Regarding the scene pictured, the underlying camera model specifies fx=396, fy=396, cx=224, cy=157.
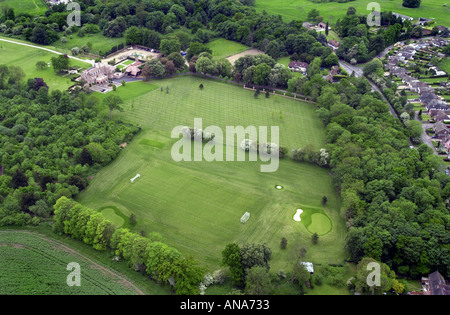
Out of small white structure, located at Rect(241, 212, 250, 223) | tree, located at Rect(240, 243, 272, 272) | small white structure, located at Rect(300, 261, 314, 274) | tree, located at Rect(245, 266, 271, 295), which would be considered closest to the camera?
tree, located at Rect(245, 266, 271, 295)

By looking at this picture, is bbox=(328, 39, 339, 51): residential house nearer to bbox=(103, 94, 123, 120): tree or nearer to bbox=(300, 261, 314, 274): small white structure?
bbox=(103, 94, 123, 120): tree

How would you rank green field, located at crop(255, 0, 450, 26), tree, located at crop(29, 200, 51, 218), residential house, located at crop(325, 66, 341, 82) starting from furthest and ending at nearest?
1. green field, located at crop(255, 0, 450, 26)
2. residential house, located at crop(325, 66, 341, 82)
3. tree, located at crop(29, 200, 51, 218)

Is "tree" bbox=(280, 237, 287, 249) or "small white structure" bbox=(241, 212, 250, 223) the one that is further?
"small white structure" bbox=(241, 212, 250, 223)

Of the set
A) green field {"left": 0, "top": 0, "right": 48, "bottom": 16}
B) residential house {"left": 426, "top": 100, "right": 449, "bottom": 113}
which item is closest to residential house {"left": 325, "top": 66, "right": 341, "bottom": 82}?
residential house {"left": 426, "top": 100, "right": 449, "bottom": 113}

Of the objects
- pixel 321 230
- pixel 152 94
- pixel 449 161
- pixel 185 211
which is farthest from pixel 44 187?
pixel 449 161

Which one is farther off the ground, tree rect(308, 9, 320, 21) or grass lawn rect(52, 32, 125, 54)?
tree rect(308, 9, 320, 21)

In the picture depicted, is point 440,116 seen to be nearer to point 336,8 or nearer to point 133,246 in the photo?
point 133,246

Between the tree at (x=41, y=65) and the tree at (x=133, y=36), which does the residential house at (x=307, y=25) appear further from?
the tree at (x=41, y=65)
